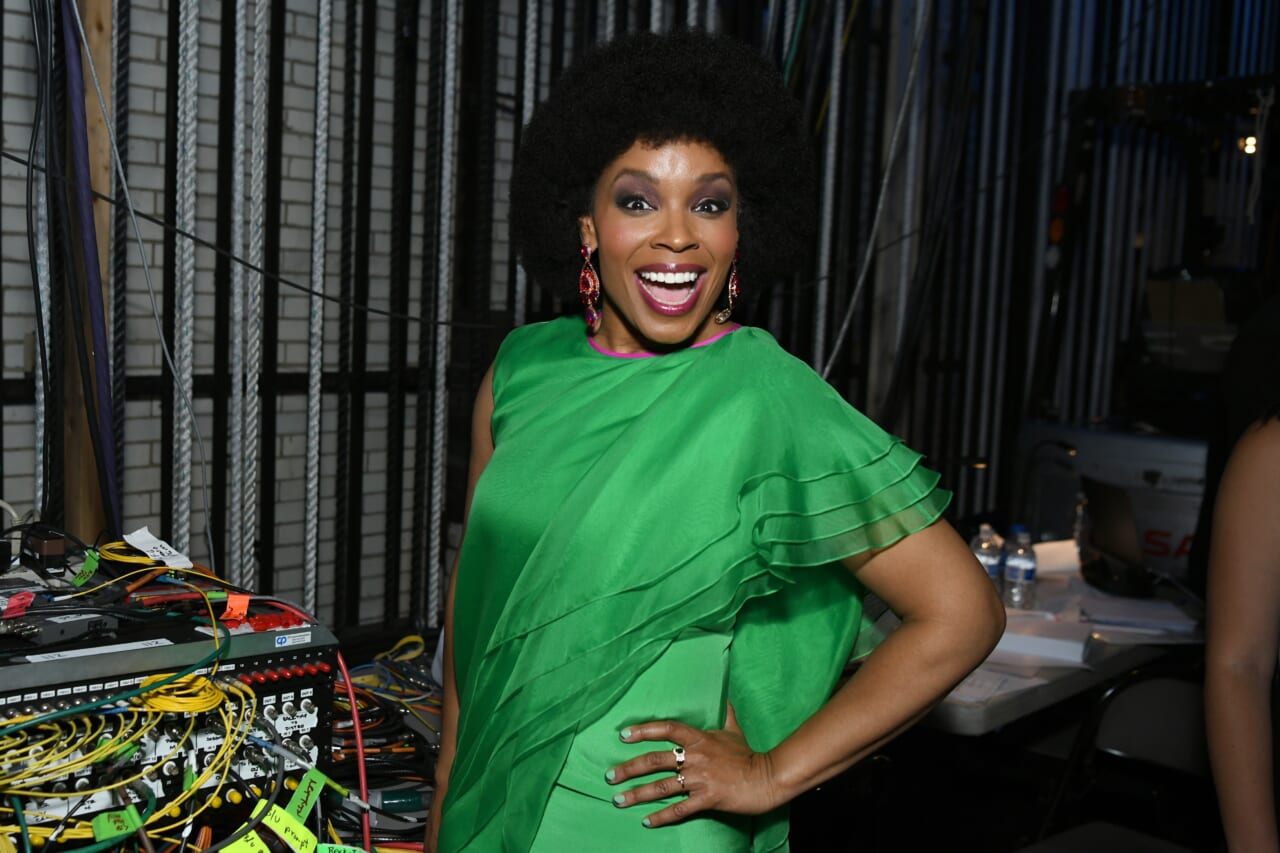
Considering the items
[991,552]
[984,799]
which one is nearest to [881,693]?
[991,552]

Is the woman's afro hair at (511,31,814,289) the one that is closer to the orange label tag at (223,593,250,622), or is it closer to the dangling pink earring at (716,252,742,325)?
the dangling pink earring at (716,252,742,325)

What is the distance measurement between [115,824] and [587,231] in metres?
0.95

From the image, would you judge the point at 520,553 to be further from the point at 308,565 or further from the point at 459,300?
the point at 459,300

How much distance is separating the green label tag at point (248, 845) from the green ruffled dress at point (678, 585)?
0.84ft

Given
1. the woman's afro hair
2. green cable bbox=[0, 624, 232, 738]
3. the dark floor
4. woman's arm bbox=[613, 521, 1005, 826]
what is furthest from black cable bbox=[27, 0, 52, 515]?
the dark floor

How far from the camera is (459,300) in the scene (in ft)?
12.5

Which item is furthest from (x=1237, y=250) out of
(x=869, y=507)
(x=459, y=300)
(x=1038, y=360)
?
(x=869, y=507)

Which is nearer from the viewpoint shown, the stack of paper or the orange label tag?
the orange label tag

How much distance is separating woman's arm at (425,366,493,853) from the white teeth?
357 millimetres

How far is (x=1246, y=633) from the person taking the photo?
1.50m

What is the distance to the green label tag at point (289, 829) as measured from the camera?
1.34 metres

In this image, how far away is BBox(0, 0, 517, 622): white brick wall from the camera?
325 cm

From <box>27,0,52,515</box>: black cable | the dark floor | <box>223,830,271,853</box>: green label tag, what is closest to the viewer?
<box>223,830,271,853</box>: green label tag

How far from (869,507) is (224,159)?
1978 mm
